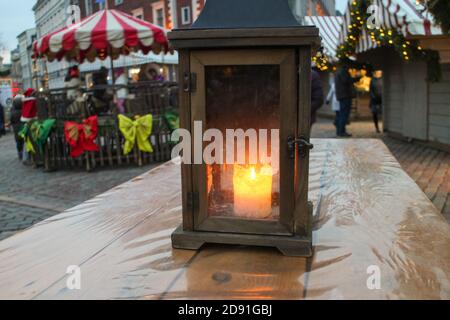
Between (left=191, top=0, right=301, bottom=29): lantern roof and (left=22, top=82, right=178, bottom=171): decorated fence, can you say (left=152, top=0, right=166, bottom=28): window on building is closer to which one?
(left=22, top=82, right=178, bottom=171): decorated fence

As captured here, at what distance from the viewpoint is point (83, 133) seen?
26.9 feet

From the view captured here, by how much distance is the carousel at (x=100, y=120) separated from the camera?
8391 millimetres

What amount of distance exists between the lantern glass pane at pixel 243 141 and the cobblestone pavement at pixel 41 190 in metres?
3.66

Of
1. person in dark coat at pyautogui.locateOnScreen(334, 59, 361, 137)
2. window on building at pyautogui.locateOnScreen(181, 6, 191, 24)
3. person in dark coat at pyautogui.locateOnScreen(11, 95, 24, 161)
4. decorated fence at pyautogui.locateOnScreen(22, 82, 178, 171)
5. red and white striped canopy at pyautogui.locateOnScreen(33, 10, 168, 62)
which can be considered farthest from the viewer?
window on building at pyautogui.locateOnScreen(181, 6, 191, 24)

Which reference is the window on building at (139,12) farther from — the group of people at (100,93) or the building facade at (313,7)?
the group of people at (100,93)

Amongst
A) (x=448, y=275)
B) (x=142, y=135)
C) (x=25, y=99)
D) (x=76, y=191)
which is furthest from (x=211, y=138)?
(x=25, y=99)

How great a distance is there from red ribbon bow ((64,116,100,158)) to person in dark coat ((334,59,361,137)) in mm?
6287

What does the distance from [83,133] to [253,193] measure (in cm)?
728

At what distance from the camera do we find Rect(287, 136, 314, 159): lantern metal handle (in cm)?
134

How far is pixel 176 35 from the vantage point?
135 cm

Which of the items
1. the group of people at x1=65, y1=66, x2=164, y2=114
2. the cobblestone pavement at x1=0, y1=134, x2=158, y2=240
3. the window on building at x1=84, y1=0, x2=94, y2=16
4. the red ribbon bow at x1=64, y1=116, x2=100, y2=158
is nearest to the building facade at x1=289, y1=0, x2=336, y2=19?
the group of people at x1=65, y1=66, x2=164, y2=114

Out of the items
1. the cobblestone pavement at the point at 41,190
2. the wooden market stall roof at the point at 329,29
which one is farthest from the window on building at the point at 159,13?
the cobblestone pavement at the point at 41,190

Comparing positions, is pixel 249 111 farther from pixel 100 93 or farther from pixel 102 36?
pixel 100 93

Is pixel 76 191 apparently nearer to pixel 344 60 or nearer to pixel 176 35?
pixel 176 35
